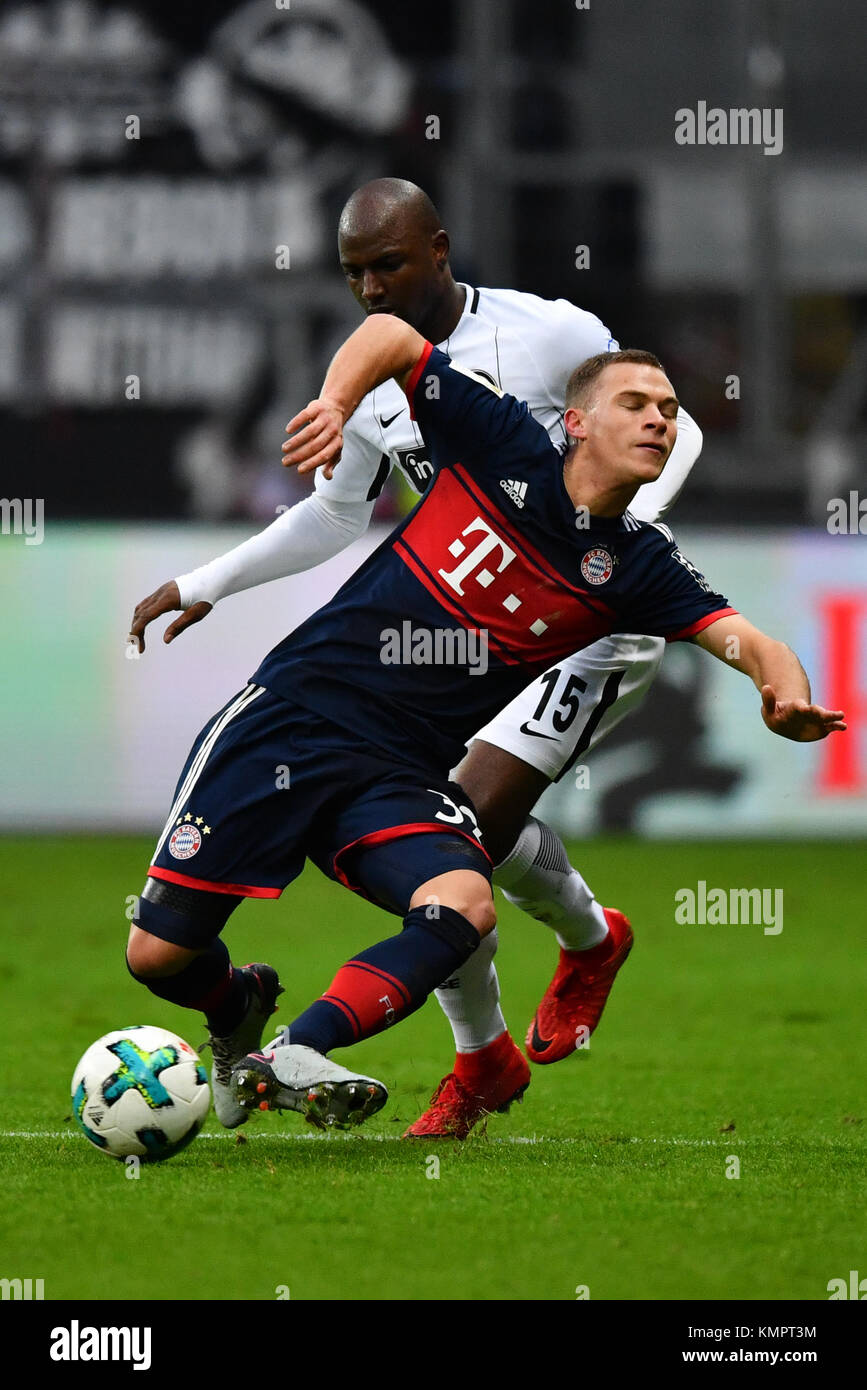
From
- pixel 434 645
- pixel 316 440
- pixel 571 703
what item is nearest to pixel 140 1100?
pixel 434 645

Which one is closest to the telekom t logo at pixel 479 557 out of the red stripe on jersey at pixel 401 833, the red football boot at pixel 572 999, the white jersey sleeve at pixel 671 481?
the red stripe on jersey at pixel 401 833

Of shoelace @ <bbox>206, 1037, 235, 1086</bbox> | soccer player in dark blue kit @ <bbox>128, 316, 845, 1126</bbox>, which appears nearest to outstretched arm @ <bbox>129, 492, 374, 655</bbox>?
soccer player in dark blue kit @ <bbox>128, 316, 845, 1126</bbox>

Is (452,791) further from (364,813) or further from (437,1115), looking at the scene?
(437,1115)

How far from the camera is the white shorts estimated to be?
5387 mm

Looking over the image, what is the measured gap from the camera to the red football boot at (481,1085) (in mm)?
4941

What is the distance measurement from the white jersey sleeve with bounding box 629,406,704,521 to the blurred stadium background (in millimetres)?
6686

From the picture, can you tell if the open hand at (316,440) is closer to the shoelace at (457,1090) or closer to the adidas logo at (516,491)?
the adidas logo at (516,491)

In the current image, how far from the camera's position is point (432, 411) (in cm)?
447

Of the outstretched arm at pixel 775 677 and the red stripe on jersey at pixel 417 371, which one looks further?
the red stripe on jersey at pixel 417 371

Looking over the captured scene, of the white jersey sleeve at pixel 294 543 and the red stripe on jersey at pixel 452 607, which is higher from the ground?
the white jersey sleeve at pixel 294 543

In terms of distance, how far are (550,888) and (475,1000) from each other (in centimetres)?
54

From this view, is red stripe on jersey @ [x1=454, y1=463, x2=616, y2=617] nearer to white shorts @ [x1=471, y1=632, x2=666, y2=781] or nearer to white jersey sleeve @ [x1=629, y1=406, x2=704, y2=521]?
white jersey sleeve @ [x1=629, y1=406, x2=704, y2=521]
